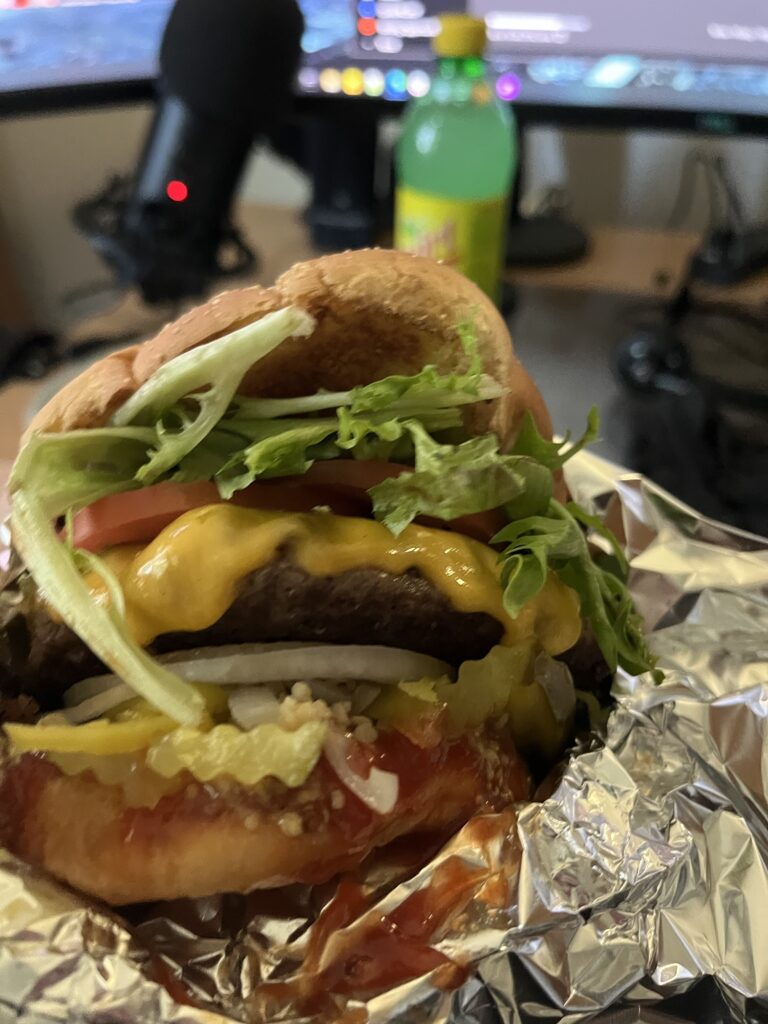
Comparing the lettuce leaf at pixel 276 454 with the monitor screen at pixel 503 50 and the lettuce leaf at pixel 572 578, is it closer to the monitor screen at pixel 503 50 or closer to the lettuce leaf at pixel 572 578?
the lettuce leaf at pixel 572 578

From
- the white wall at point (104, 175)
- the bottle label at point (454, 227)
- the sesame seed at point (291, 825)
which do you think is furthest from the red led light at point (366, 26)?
the sesame seed at point (291, 825)

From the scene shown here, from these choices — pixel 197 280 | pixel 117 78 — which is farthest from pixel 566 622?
pixel 117 78

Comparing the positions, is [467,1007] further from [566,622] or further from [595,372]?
[595,372]

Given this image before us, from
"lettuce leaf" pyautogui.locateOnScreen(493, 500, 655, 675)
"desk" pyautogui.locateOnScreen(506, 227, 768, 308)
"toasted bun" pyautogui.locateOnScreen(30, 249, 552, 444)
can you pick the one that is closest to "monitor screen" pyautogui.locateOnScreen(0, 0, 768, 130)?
"desk" pyautogui.locateOnScreen(506, 227, 768, 308)

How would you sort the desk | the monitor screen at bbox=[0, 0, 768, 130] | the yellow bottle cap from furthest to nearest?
the desk < the monitor screen at bbox=[0, 0, 768, 130] < the yellow bottle cap

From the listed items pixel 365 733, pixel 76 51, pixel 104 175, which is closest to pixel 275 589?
pixel 365 733

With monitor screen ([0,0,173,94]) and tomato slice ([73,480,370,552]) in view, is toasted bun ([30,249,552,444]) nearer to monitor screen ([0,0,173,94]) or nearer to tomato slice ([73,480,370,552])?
tomato slice ([73,480,370,552])
